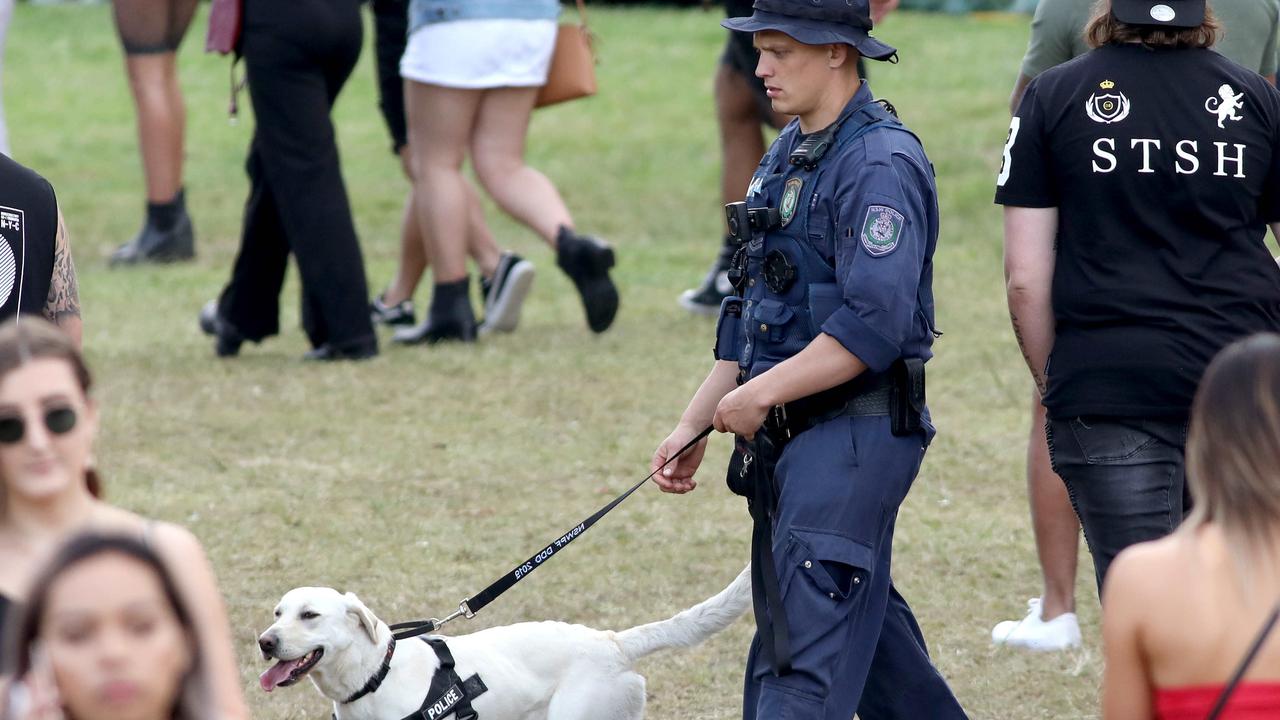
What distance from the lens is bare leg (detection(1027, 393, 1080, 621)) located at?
4.63m

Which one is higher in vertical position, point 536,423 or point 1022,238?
point 1022,238

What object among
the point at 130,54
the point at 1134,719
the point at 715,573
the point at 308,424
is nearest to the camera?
the point at 1134,719

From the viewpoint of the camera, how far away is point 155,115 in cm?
997

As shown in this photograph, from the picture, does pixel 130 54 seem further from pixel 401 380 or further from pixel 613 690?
pixel 613 690

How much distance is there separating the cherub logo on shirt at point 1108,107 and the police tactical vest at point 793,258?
0.37 metres

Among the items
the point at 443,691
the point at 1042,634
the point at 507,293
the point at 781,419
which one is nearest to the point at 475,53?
the point at 507,293

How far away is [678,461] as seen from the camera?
371 cm

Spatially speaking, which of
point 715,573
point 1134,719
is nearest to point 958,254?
point 715,573

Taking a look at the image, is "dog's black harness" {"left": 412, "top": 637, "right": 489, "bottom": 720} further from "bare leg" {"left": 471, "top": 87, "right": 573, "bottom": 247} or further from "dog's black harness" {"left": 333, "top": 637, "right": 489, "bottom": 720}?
"bare leg" {"left": 471, "top": 87, "right": 573, "bottom": 247}

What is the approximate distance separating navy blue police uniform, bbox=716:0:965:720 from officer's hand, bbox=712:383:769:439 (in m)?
0.12

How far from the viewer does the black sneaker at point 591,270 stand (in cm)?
755

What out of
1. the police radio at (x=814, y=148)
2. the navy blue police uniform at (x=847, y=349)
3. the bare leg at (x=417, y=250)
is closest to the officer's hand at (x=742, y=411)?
the navy blue police uniform at (x=847, y=349)

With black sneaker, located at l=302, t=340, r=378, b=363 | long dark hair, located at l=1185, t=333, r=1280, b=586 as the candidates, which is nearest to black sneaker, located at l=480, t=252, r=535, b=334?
black sneaker, located at l=302, t=340, r=378, b=363

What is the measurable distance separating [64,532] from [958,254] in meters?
8.26
